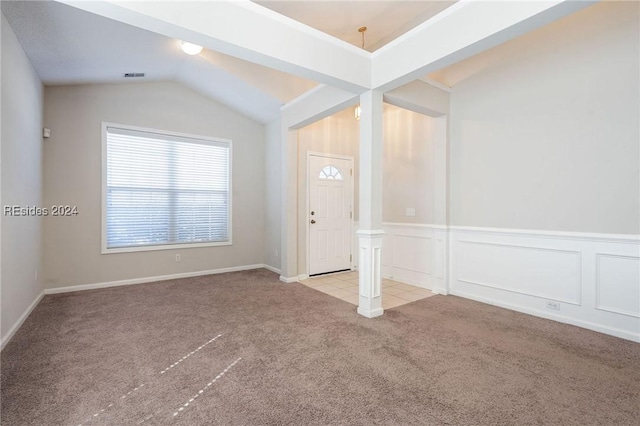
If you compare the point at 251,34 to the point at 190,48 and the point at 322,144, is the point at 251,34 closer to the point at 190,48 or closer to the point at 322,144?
the point at 190,48

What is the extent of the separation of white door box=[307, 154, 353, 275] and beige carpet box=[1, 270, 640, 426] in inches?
67.4

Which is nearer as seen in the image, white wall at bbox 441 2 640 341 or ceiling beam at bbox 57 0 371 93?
ceiling beam at bbox 57 0 371 93

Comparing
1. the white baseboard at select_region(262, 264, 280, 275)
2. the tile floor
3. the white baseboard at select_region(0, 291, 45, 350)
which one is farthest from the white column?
the white baseboard at select_region(0, 291, 45, 350)

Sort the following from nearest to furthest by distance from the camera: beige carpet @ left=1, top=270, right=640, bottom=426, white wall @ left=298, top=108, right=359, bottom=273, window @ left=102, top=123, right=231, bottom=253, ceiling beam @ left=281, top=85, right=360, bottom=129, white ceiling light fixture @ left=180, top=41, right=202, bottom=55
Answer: beige carpet @ left=1, top=270, right=640, bottom=426 < ceiling beam @ left=281, top=85, right=360, bottom=129 < white ceiling light fixture @ left=180, top=41, right=202, bottom=55 < window @ left=102, top=123, right=231, bottom=253 < white wall @ left=298, top=108, right=359, bottom=273

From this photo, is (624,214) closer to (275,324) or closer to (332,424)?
(332,424)

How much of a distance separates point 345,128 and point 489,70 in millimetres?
2356

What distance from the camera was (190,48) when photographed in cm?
377

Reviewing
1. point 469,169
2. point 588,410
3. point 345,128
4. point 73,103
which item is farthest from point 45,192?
point 588,410

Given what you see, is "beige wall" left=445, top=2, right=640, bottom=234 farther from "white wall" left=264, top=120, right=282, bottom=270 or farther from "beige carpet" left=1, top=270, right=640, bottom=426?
"white wall" left=264, top=120, right=282, bottom=270

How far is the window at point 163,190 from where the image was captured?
14.7 ft

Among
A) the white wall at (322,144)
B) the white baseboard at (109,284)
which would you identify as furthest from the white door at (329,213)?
the white baseboard at (109,284)

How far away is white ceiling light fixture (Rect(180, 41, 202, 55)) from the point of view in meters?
3.71

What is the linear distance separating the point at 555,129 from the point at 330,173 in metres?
3.12

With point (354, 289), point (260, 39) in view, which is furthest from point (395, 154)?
point (260, 39)
